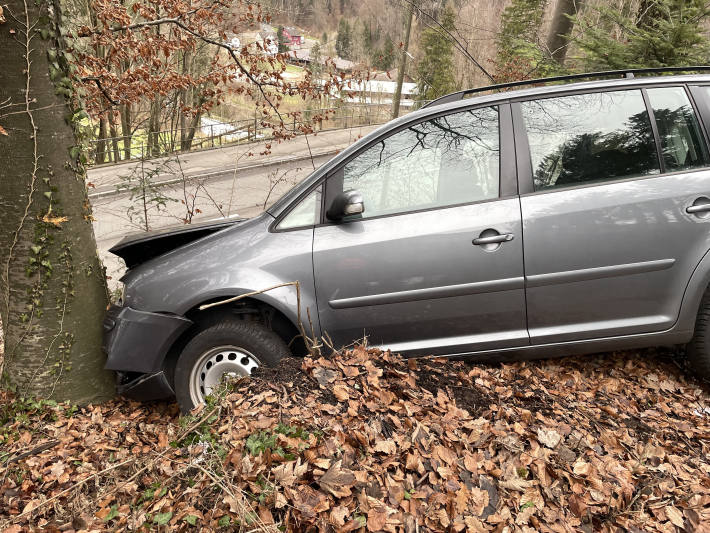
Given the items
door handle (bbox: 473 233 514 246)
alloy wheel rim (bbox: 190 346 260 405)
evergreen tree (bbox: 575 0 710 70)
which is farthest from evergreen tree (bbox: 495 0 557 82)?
alloy wheel rim (bbox: 190 346 260 405)

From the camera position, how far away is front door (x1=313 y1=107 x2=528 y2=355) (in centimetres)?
324

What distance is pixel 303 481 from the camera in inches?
95.1

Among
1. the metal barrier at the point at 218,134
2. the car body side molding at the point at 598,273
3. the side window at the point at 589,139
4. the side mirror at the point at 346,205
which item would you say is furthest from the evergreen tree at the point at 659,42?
the side mirror at the point at 346,205

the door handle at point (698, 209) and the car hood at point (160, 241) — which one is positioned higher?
the door handle at point (698, 209)

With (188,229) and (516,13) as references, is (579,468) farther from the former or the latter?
(516,13)

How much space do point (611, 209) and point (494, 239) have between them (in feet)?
2.42

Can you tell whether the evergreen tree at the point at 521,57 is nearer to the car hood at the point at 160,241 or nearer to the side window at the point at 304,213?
the side window at the point at 304,213

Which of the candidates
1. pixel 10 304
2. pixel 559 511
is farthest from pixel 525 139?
pixel 10 304

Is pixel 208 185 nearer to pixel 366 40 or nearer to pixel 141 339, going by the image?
pixel 141 339

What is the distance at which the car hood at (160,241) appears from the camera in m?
3.79

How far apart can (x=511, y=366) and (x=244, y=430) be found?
6.36ft

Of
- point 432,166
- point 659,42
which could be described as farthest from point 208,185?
point 432,166

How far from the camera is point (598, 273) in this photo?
10.6 feet

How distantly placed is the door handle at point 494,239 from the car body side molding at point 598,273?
0.28 m
